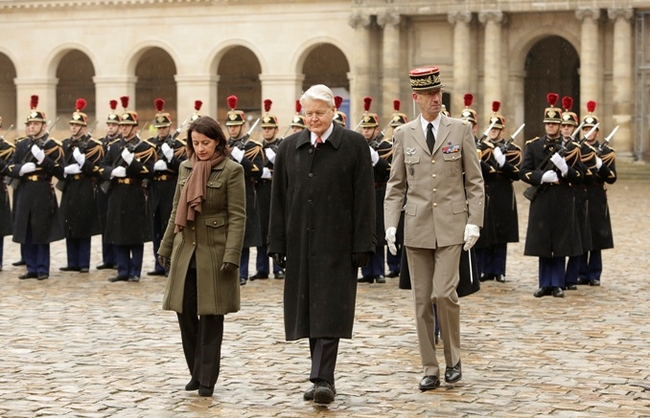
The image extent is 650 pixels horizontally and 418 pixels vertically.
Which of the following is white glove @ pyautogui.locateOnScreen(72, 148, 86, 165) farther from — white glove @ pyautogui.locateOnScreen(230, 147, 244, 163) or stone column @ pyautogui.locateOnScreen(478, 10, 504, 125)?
stone column @ pyautogui.locateOnScreen(478, 10, 504, 125)

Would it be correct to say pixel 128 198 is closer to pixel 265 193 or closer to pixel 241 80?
pixel 265 193

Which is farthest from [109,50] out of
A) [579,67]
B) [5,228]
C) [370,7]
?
[5,228]

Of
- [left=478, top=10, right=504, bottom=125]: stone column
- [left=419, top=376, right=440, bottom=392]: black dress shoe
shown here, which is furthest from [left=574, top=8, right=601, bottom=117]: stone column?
[left=419, top=376, right=440, bottom=392]: black dress shoe

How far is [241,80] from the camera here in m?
47.2

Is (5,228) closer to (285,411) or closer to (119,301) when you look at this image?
(119,301)

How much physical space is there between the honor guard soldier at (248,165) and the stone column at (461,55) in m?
23.9

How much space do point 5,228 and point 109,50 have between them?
29324mm

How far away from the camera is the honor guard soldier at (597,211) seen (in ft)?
47.2

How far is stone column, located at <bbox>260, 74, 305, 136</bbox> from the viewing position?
42406mm

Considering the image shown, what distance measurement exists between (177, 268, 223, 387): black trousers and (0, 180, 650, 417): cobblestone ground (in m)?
0.17

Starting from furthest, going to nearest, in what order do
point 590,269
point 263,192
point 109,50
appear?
point 109,50
point 263,192
point 590,269

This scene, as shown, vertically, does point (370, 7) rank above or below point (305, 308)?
above

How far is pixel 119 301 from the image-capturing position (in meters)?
13.3

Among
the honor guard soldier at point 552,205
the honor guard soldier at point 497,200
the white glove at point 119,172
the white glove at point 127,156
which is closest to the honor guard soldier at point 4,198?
the white glove at point 119,172
